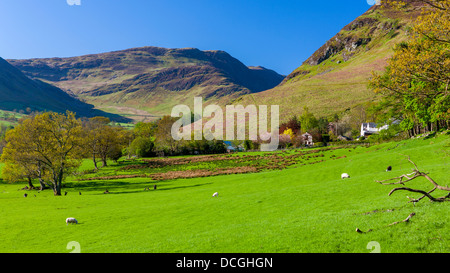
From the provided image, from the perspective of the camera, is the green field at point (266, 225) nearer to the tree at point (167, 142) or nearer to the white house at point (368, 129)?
the tree at point (167, 142)

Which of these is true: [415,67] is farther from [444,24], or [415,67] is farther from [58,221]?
[58,221]

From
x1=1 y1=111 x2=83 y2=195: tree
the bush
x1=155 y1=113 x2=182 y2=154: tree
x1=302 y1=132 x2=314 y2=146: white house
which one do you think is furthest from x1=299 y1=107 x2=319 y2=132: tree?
x1=1 y1=111 x2=83 y2=195: tree

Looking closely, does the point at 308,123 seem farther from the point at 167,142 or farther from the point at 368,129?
the point at 167,142

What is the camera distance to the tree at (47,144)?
4236 cm

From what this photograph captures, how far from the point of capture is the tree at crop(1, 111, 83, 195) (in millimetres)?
42362

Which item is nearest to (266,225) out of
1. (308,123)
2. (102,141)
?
(102,141)

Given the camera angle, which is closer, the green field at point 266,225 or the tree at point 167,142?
the green field at point 266,225

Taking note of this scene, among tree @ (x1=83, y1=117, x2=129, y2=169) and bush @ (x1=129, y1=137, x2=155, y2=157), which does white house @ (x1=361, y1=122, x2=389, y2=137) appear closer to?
bush @ (x1=129, y1=137, x2=155, y2=157)

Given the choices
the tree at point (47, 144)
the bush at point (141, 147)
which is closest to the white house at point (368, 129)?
the bush at point (141, 147)

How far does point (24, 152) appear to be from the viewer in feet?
138

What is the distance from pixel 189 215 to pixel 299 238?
11.6 m

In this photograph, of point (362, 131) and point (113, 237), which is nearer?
point (113, 237)

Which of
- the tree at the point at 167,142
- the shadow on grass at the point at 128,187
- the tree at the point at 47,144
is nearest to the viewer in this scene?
the tree at the point at 47,144
